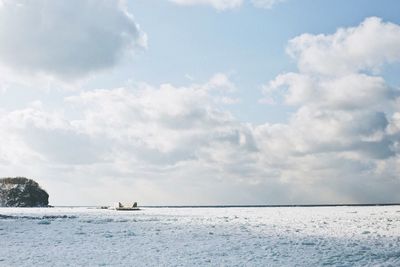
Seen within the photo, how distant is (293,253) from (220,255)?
2.47m

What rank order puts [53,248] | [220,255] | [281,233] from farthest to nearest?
1. [281,233]
2. [53,248]
3. [220,255]

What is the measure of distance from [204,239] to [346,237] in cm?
592

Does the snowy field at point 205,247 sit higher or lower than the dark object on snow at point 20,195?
lower

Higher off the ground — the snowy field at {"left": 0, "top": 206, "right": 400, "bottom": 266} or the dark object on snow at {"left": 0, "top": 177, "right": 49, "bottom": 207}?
the dark object on snow at {"left": 0, "top": 177, "right": 49, "bottom": 207}

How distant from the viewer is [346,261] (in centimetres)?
1322

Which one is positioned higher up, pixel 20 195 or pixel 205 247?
pixel 20 195

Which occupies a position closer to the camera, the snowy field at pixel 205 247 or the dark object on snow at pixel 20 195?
the snowy field at pixel 205 247

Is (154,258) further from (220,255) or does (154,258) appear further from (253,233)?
(253,233)

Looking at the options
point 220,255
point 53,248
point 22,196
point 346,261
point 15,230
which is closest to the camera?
point 346,261

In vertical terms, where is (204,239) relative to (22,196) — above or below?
below

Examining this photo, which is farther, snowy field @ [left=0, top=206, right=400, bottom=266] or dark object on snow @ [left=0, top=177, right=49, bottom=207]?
dark object on snow @ [left=0, top=177, right=49, bottom=207]

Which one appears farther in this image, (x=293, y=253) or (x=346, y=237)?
(x=346, y=237)

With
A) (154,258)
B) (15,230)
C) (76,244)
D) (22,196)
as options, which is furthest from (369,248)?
(22,196)

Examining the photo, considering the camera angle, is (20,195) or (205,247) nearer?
(205,247)
